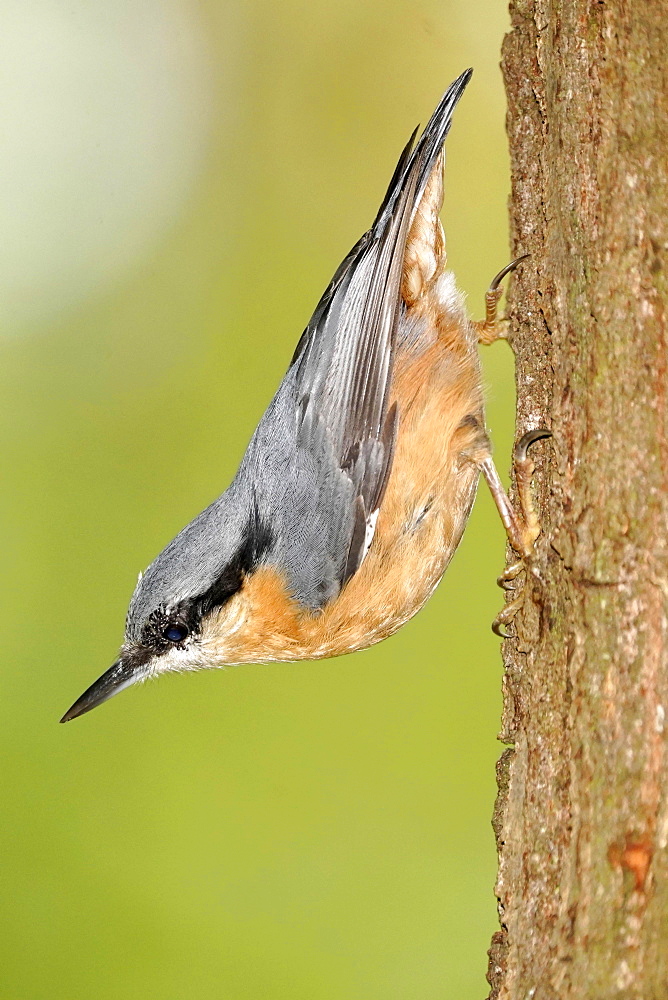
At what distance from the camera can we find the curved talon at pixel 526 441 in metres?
2.01

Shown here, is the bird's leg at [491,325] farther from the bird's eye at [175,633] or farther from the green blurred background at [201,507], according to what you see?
the bird's eye at [175,633]

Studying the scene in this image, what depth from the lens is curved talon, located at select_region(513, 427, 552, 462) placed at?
201cm

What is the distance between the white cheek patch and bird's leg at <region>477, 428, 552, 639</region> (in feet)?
1.45

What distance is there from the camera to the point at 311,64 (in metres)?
3.94

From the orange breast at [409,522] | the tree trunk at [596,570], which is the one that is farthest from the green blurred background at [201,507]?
the tree trunk at [596,570]

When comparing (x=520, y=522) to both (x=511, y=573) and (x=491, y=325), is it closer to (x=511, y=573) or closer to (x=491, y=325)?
(x=511, y=573)

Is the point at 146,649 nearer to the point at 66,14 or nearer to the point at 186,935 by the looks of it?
the point at 186,935

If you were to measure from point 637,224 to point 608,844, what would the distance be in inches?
47.9

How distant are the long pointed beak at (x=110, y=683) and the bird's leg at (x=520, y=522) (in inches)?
50.0

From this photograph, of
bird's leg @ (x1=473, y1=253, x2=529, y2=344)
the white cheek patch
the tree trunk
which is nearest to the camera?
the tree trunk

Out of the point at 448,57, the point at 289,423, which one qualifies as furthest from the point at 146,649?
the point at 448,57

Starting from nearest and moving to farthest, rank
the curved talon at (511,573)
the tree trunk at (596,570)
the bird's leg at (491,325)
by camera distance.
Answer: the tree trunk at (596,570)
the curved talon at (511,573)
the bird's leg at (491,325)

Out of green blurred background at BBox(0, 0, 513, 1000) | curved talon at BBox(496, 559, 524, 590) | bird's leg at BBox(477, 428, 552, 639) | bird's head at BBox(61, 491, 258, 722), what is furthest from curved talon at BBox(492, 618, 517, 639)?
green blurred background at BBox(0, 0, 513, 1000)

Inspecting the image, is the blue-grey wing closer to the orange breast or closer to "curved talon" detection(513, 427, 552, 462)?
the orange breast
